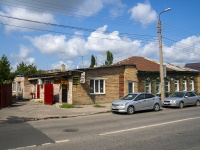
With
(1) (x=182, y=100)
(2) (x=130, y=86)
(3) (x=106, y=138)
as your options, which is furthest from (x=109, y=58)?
(3) (x=106, y=138)

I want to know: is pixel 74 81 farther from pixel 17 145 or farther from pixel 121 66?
pixel 17 145

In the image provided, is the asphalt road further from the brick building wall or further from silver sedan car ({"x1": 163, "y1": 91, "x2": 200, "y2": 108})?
the brick building wall

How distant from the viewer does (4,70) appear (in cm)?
2845

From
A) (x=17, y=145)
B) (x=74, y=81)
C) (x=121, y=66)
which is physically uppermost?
(x=121, y=66)

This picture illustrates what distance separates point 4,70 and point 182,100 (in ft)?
65.4

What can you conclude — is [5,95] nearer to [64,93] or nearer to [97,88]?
[64,93]

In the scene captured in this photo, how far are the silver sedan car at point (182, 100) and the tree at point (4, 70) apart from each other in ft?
60.5

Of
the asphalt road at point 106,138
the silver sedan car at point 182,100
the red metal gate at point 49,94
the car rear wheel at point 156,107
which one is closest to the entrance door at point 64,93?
the red metal gate at point 49,94

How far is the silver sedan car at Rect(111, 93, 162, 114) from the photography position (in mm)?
16906

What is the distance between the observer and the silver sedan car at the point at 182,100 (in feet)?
68.2

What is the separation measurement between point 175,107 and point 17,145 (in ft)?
54.6

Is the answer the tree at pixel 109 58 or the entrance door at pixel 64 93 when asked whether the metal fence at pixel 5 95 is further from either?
the tree at pixel 109 58

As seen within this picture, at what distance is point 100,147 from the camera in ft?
25.0

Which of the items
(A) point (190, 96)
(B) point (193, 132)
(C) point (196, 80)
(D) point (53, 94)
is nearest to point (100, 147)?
(B) point (193, 132)
